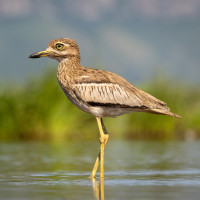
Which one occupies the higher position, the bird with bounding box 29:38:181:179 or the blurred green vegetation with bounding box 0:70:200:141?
the blurred green vegetation with bounding box 0:70:200:141

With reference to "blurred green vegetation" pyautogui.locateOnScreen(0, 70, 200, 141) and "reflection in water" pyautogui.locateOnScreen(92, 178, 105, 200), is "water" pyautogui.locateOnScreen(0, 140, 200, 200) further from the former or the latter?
"blurred green vegetation" pyautogui.locateOnScreen(0, 70, 200, 141)

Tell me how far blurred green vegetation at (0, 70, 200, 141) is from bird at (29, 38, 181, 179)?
1051 cm

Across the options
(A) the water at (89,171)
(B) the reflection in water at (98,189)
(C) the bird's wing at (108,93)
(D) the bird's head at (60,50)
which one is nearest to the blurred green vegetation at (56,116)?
(A) the water at (89,171)

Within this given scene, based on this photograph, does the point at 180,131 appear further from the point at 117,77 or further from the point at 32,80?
the point at 117,77

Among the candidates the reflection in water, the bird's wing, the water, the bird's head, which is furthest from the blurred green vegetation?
the reflection in water

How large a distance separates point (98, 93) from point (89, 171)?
1696 millimetres

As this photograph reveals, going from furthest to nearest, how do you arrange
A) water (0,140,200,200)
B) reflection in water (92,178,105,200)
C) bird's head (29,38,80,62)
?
bird's head (29,38,80,62) < water (0,140,200,200) < reflection in water (92,178,105,200)

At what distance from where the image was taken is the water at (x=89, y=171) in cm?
629

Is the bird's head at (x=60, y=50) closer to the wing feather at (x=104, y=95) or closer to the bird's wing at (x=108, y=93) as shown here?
the bird's wing at (x=108, y=93)

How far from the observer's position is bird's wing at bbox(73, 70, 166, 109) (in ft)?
27.8

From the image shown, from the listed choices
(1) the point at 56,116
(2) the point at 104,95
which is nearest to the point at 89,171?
(2) the point at 104,95

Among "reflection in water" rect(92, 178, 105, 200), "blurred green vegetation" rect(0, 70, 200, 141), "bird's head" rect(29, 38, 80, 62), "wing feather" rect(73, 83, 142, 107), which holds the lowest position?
"reflection in water" rect(92, 178, 105, 200)

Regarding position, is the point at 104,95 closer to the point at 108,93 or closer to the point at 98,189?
the point at 108,93

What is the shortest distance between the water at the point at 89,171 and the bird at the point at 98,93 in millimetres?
791
